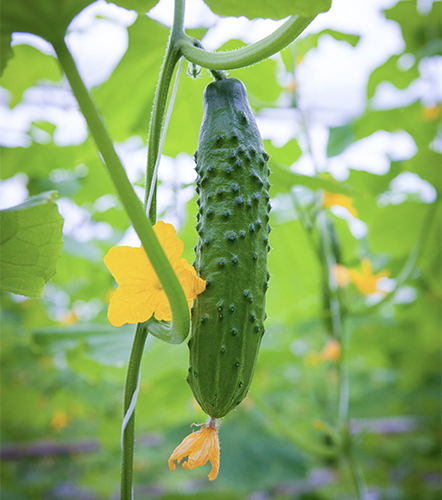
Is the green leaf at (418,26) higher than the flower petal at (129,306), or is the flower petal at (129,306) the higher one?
the green leaf at (418,26)

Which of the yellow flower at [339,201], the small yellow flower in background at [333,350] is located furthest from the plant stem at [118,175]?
the small yellow flower in background at [333,350]

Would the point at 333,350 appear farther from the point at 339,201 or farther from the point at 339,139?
the point at 339,139

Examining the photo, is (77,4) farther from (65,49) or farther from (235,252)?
(235,252)

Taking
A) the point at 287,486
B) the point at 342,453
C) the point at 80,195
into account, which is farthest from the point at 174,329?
the point at 287,486

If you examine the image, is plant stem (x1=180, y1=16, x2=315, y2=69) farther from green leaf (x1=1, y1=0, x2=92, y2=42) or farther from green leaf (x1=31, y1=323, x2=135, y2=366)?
green leaf (x1=31, y1=323, x2=135, y2=366)

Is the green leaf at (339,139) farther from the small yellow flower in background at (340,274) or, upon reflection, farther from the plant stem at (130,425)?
the plant stem at (130,425)

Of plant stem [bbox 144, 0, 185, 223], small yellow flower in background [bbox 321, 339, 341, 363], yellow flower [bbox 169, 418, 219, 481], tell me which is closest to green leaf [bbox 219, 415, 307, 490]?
small yellow flower in background [bbox 321, 339, 341, 363]

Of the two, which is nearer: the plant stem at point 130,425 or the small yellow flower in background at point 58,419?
the plant stem at point 130,425
